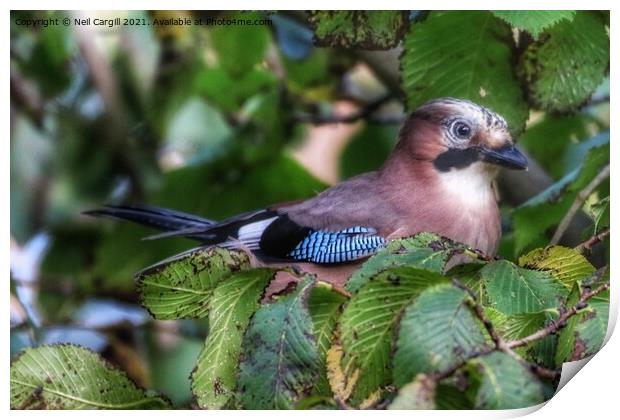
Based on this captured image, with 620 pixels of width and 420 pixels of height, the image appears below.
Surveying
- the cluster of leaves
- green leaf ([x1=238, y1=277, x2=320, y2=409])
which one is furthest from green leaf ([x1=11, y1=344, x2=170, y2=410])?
green leaf ([x1=238, y1=277, x2=320, y2=409])

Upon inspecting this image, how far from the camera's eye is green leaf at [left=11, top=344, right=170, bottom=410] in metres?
0.95

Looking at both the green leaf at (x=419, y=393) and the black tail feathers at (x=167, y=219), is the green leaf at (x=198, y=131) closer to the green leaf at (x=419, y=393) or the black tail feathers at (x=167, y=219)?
the black tail feathers at (x=167, y=219)

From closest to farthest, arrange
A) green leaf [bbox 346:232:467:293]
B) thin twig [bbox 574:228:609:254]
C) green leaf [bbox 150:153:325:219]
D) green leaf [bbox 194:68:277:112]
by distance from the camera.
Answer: green leaf [bbox 346:232:467:293] → thin twig [bbox 574:228:609:254] → green leaf [bbox 150:153:325:219] → green leaf [bbox 194:68:277:112]

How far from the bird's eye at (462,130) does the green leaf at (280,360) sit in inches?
16.2

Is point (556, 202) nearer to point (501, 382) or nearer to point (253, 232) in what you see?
point (253, 232)

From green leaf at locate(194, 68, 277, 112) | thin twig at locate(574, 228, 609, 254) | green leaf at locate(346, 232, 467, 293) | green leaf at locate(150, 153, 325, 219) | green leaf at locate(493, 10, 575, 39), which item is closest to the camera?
green leaf at locate(346, 232, 467, 293)

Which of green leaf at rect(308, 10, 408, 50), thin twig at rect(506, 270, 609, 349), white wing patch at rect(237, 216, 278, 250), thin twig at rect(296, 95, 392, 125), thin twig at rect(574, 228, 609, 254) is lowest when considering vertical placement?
thin twig at rect(506, 270, 609, 349)

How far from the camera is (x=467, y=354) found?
0.79m

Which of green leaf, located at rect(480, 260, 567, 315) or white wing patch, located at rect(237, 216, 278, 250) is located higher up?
white wing patch, located at rect(237, 216, 278, 250)

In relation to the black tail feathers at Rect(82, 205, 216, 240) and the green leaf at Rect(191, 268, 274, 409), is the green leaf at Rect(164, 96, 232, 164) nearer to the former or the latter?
the black tail feathers at Rect(82, 205, 216, 240)

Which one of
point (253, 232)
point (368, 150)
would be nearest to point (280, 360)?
point (253, 232)

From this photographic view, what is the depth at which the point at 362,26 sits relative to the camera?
1237mm

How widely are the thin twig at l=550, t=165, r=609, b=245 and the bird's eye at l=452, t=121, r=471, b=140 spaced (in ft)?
0.47

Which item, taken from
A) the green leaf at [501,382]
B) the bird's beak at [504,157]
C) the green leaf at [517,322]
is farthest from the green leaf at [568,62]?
the green leaf at [501,382]
